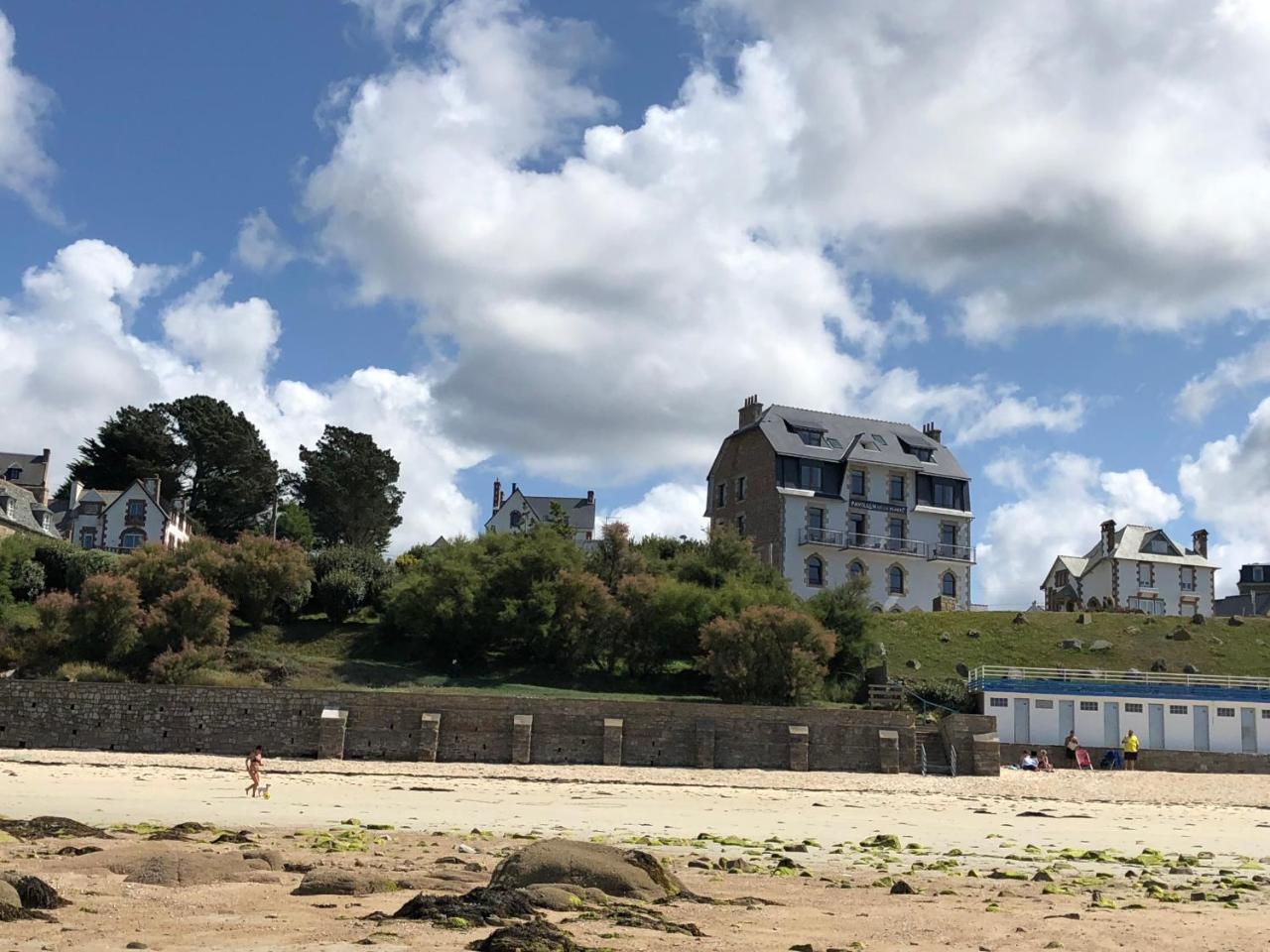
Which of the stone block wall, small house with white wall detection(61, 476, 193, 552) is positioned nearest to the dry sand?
the stone block wall

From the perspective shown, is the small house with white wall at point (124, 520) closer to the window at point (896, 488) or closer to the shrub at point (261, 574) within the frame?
the shrub at point (261, 574)

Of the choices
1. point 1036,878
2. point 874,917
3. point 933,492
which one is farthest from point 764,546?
point 874,917

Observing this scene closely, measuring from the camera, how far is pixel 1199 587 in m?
79.0

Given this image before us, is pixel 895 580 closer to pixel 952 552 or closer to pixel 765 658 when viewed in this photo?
pixel 952 552

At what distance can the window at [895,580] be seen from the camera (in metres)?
65.2

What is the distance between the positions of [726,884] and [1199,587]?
73.1 m

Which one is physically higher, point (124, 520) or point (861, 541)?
point (124, 520)

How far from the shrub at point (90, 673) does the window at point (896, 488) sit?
40.5m

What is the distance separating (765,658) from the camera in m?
38.7

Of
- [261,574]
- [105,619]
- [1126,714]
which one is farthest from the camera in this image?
[261,574]

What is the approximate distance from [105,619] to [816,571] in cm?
3581

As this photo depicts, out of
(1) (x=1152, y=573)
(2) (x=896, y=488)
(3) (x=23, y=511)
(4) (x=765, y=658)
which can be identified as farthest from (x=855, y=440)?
(3) (x=23, y=511)

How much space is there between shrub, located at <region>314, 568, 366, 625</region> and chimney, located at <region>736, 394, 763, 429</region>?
1059 inches

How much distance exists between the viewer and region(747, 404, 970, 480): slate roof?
66000 mm
